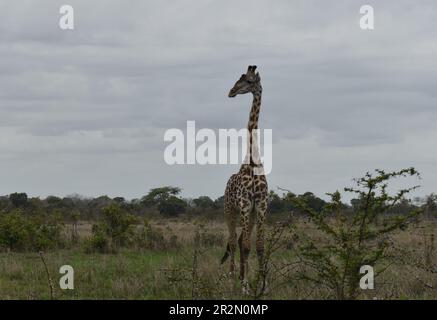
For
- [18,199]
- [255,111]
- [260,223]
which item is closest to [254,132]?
[255,111]

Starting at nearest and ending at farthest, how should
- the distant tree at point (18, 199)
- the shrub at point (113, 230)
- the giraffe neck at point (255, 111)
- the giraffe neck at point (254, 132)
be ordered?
1. the giraffe neck at point (254, 132)
2. the giraffe neck at point (255, 111)
3. the shrub at point (113, 230)
4. the distant tree at point (18, 199)

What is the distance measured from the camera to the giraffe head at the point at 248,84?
1120 cm

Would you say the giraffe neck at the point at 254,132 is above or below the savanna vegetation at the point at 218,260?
above

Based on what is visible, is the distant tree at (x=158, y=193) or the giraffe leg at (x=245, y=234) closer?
the giraffe leg at (x=245, y=234)

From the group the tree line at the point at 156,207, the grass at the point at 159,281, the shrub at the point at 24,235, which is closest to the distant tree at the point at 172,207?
the tree line at the point at 156,207

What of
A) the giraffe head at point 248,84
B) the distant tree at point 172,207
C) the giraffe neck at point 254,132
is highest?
the giraffe head at point 248,84

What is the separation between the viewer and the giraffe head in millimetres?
11195

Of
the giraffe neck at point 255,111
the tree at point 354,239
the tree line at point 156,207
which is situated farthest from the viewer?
the tree line at point 156,207

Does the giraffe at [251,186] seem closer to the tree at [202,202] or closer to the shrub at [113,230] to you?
the shrub at [113,230]

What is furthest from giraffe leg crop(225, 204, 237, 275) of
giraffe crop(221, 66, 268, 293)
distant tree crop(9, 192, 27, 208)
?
distant tree crop(9, 192, 27, 208)

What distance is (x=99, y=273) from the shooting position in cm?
1248

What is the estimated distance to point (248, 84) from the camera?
11.3 m

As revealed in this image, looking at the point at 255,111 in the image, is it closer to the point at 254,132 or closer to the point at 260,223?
the point at 254,132
